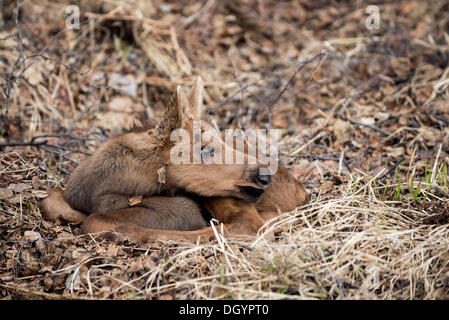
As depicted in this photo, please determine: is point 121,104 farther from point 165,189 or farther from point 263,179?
point 263,179

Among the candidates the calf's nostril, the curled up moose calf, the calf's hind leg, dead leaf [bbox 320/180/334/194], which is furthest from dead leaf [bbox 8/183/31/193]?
dead leaf [bbox 320/180/334/194]

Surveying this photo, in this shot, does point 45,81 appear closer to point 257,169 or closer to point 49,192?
point 49,192

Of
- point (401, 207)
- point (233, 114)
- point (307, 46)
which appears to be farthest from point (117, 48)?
point (401, 207)

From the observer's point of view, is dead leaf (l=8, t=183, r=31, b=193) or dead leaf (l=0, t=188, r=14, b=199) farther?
dead leaf (l=8, t=183, r=31, b=193)

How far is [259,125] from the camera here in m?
7.82

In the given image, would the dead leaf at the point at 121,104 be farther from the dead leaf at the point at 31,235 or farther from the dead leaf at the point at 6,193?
the dead leaf at the point at 31,235

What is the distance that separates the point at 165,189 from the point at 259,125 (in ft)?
11.0

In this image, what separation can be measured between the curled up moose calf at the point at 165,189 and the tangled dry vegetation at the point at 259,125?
0.21 meters

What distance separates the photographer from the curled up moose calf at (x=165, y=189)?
4.49m

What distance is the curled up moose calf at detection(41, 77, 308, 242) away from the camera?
4.49m

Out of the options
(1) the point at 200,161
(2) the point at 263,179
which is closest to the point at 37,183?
(1) the point at 200,161

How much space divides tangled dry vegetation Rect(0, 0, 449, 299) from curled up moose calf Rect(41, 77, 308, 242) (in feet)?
0.69

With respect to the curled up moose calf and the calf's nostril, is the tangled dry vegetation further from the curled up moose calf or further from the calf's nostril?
the calf's nostril

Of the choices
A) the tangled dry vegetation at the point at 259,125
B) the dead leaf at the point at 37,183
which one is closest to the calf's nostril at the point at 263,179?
the tangled dry vegetation at the point at 259,125
